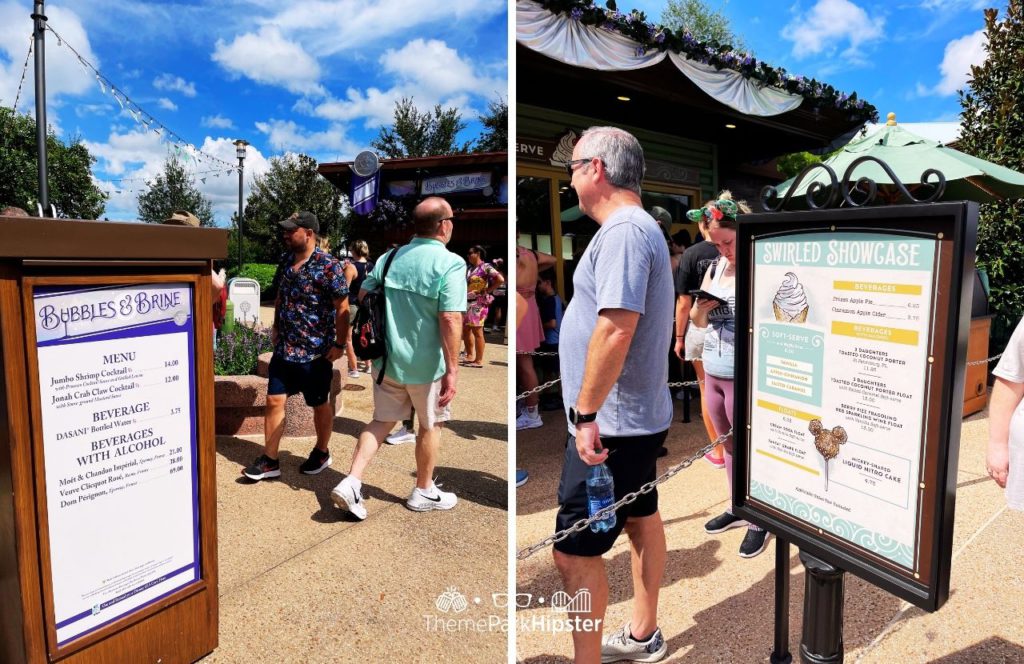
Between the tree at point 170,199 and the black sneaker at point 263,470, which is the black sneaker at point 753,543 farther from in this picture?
the tree at point 170,199

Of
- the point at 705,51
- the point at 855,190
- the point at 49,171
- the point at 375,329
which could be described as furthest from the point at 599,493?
the point at 49,171

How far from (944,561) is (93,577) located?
231 cm

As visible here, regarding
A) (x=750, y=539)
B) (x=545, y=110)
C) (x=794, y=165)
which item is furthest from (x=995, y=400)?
(x=794, y=165)

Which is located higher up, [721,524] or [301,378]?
[301,378]

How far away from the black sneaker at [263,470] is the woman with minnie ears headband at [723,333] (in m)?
2.59

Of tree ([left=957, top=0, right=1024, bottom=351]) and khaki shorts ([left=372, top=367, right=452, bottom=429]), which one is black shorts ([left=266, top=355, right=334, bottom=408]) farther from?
tree ([left=957, top=0, right=1024, bottom=351])

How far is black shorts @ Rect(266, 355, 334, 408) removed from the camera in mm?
4086

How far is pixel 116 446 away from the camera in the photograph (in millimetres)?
2078

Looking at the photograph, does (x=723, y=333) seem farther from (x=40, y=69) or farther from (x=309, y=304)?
(x=40, y=69)

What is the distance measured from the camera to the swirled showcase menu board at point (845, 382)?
1.55m

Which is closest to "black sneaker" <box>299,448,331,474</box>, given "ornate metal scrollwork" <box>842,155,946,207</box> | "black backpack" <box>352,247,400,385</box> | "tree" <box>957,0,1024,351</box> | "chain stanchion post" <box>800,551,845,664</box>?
"black backpack" <box>352,247,400,385</box>

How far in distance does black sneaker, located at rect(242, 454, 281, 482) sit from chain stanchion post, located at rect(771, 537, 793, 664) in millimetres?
3084

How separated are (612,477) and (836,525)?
2.22 ft

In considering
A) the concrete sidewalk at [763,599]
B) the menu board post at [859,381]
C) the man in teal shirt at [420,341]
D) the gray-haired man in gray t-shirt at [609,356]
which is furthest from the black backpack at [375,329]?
the menu board post at [859,381]
